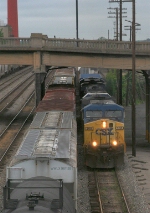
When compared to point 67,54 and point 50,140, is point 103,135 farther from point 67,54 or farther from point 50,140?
point 67,54

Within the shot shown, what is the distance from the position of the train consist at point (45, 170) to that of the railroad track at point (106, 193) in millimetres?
3061

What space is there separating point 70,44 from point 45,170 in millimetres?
22652

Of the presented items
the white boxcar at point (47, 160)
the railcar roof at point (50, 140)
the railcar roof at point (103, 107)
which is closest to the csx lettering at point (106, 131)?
the railcar roof at point (103, 107)

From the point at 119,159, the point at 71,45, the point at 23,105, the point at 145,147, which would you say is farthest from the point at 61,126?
the point at 23,105

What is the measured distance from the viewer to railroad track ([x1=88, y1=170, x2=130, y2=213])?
1891cm

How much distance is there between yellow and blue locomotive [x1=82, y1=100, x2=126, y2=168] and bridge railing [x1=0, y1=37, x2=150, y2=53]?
33.8 feet

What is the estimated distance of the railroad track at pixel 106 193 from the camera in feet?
62.0

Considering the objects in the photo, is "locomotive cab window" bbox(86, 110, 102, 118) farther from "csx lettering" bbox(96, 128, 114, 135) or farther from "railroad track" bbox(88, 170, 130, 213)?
"railroad track" bbox(88, 170, 130, 213)

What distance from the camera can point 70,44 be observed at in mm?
36406

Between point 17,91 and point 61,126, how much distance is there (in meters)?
45.3

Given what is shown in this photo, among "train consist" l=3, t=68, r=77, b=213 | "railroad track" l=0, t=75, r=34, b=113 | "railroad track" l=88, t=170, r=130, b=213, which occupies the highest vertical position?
"train consist" l=3, t=68, r=77, b=213

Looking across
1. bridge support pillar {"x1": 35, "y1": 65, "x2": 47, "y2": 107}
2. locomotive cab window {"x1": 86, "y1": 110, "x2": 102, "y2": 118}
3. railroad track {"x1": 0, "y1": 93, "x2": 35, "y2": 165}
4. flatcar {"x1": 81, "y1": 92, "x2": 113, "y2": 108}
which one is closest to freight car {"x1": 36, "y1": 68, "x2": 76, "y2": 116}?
flatcar {"x1": 81, "y1": 92, "x2": 113, "y2": 108}

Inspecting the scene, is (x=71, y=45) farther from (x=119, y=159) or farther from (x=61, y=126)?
(x=61, y=126)

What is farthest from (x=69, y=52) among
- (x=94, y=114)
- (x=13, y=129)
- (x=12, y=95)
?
(x=12, y=95)
